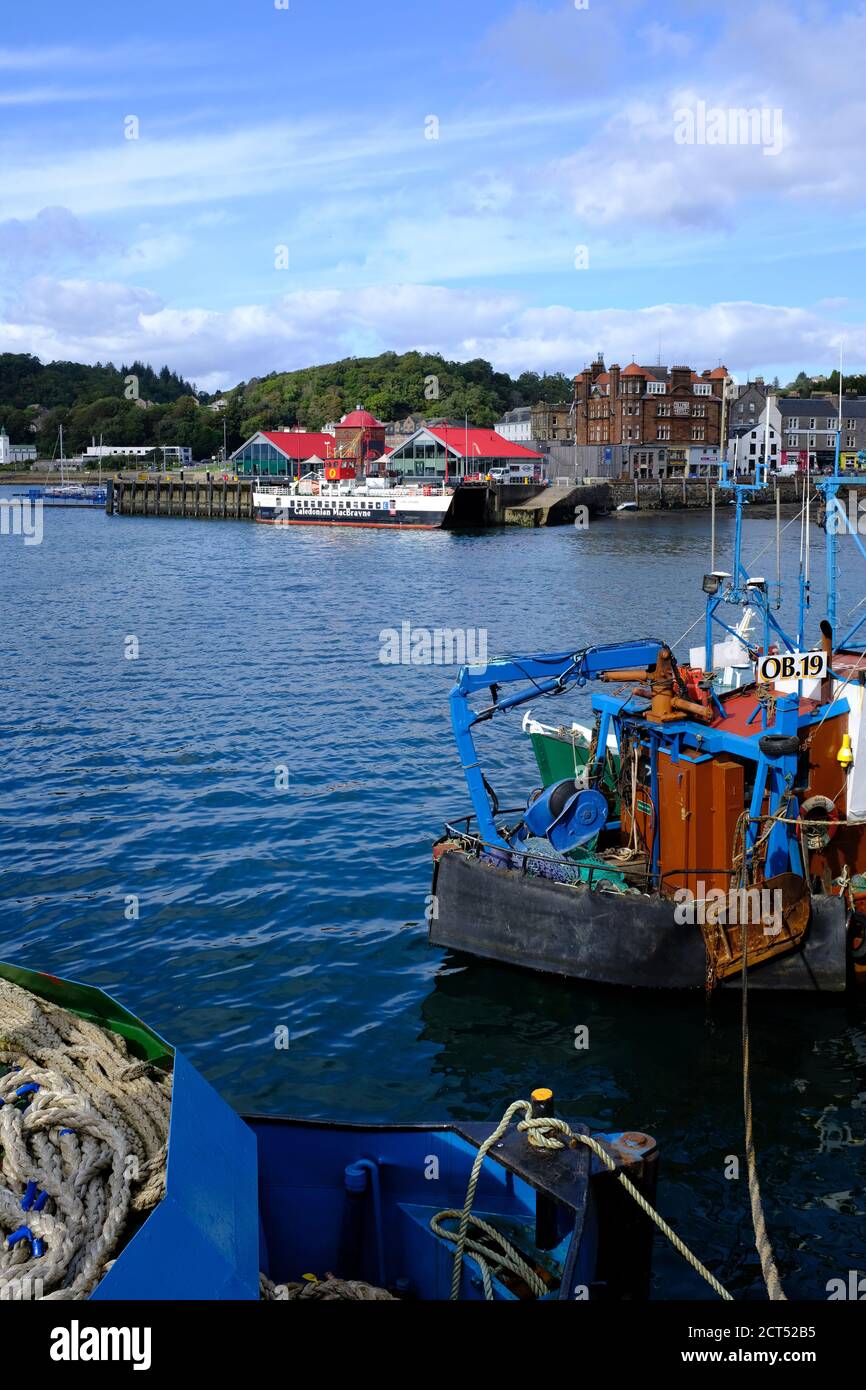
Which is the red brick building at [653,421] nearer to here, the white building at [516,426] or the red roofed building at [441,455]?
the red roofed building at [441,455]

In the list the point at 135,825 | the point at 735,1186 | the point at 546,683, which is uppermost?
the point at 546,683

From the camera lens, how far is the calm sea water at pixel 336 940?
14062 millimetres

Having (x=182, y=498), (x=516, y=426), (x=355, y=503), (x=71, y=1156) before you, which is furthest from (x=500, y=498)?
(x=71, y=1156)

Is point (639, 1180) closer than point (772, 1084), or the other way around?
point (639, 1180)

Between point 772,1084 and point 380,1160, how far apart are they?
703 centimetres

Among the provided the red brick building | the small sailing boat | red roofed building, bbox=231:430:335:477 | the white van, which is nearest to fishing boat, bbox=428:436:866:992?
the white van

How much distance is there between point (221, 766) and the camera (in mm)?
28328

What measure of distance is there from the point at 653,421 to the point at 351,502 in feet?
168

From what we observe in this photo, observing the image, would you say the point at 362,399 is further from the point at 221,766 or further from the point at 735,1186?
the point at 735,1186

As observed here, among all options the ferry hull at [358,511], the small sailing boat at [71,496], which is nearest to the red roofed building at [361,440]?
the ferry hull at [358,511]

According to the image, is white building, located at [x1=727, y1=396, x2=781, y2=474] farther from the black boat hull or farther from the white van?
the black boat hull

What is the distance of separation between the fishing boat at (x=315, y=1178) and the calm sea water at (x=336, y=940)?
2.58 meters
